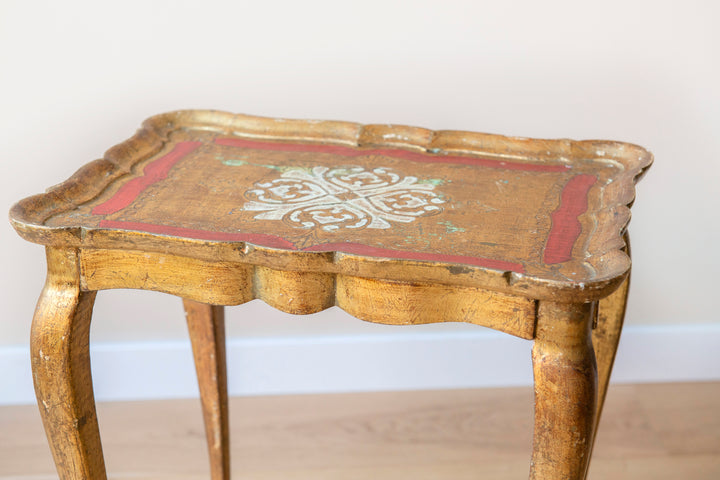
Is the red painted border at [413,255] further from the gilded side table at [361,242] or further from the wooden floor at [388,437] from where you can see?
the wooden floor at [388,437]

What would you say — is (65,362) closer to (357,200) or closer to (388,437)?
(357,200)

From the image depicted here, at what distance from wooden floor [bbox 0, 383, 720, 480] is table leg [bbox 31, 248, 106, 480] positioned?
536mm

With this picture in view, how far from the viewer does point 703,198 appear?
159 cm

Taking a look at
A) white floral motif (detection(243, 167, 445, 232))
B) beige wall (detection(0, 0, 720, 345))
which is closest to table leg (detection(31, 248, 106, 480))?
white floral motif (detection(243, 167, 445, 232))

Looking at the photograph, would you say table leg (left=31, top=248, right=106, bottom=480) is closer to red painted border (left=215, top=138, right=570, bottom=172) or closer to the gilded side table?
the gilded side table

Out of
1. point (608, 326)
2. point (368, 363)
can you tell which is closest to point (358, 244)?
point (608, 326)

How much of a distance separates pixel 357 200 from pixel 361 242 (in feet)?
0.46

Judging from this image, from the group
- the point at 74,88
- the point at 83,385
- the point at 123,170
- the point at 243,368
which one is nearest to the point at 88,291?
the point at 83,385

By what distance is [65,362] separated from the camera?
0.94 meters

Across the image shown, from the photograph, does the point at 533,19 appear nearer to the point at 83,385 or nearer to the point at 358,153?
the point at 358,153

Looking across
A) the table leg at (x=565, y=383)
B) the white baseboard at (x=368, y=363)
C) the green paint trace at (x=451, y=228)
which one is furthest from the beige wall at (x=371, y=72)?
the table leg at (x=565, y=383)

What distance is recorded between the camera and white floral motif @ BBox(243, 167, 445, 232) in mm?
967

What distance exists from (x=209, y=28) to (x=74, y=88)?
270 mm

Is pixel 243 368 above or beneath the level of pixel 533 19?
beneath
